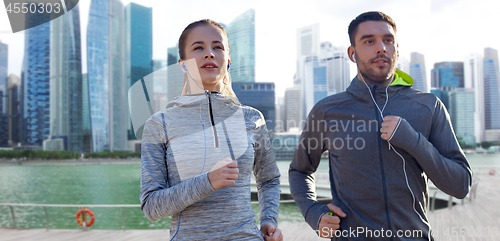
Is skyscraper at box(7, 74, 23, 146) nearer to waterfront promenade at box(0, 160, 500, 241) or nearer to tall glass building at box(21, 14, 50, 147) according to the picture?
tall glass building at box(21, 14, 50, 147)

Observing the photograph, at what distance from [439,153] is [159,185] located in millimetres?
1038

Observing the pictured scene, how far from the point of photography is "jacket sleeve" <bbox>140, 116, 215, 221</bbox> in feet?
3.36

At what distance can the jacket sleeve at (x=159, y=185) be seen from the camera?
1025 millimetres

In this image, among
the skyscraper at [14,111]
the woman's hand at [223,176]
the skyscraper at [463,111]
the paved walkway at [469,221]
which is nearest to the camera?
the woman's hand at [223,176]

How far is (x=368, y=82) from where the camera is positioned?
1.39 metres

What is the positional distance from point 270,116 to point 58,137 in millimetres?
49173

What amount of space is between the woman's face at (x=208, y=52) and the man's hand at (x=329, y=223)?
2.36ft

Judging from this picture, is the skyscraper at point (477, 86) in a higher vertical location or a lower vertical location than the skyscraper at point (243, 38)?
lower

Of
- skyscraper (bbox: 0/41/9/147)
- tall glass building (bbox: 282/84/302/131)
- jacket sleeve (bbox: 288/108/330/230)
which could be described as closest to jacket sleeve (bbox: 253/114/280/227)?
jacket sleeve (bbox: 288/108/330/230)

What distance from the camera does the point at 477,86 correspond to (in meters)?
64.9

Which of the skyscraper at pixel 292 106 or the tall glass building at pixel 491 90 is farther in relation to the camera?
the skyscraper at pixel 292 106

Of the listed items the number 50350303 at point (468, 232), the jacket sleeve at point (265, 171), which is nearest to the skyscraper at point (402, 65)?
the jacket sleeve at point (265, 171)

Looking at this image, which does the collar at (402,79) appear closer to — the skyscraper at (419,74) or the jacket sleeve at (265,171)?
the jacket sleeve at (265,171)

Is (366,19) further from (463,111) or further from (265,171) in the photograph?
(463,111)
